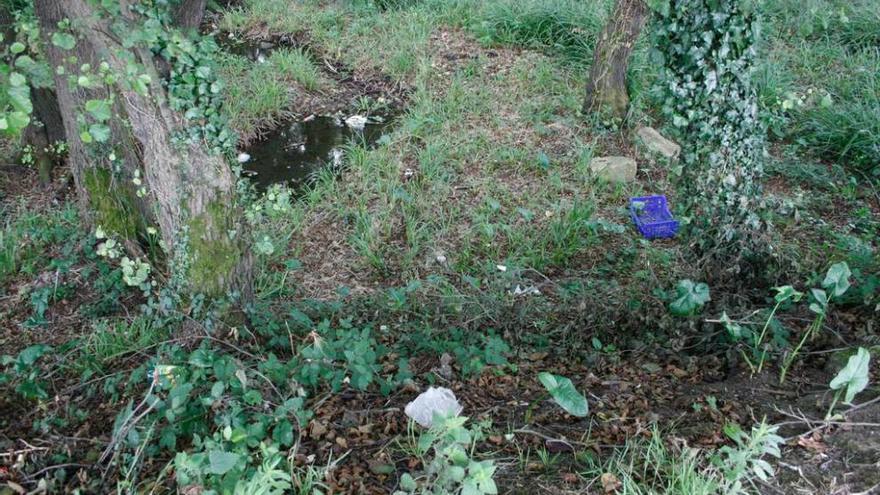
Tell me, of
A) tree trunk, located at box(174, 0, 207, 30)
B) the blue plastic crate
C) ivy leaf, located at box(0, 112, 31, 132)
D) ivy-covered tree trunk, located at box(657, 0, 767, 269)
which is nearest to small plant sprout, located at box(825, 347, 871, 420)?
ivy-covered tree trunk, located at box(657, 0, 767, 269)

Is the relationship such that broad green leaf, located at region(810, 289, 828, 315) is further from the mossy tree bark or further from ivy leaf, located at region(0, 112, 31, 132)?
the mossy tree bark

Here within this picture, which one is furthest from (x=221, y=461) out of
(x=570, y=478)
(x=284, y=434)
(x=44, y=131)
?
(x=44, y=131)

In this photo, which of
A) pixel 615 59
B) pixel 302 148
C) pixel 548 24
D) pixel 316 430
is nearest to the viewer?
pixel 316 430

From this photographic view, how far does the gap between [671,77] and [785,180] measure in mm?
2000

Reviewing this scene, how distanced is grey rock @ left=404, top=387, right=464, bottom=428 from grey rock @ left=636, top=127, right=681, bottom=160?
2.96 m

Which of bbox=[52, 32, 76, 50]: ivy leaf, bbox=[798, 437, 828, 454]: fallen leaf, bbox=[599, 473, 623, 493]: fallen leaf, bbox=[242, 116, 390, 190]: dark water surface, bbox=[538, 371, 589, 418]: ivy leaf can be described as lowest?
bbox=[242, 116, 390, 190]: dark water surface

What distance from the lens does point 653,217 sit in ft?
13.9

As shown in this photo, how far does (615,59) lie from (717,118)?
2334 millimetres

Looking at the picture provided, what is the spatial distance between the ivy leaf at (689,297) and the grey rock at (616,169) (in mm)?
1819

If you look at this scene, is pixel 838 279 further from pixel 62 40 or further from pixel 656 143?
pixel 62 40

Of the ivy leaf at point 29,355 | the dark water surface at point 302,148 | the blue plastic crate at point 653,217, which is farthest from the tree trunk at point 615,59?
the ivy leaf at point 29,355

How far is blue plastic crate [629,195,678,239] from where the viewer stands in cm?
411

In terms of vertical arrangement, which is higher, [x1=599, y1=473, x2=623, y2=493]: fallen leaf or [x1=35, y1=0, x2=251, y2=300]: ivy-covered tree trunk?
[x1=35, y1=0, x2=251, y2=300]: ivy-covered tree trunk

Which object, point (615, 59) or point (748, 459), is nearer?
point (748, 459)
